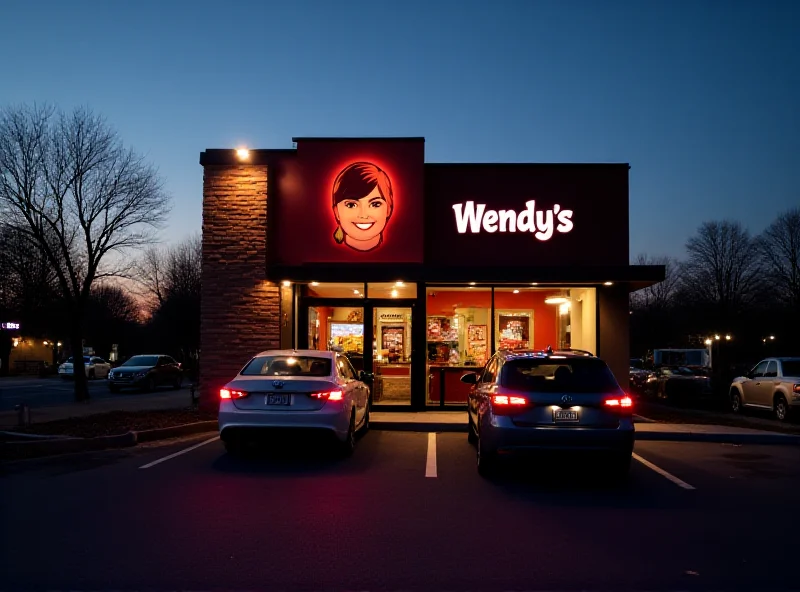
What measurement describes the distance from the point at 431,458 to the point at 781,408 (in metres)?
11.4

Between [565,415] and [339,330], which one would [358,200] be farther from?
[565,415]

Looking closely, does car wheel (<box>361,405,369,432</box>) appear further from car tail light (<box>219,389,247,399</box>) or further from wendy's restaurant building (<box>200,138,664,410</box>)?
wendy's restaurant building (<box>200,138,664,410</box>)

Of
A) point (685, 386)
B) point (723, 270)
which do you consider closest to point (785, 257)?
point (723, 270)

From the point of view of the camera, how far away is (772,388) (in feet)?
60.8

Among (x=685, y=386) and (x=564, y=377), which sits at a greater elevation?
(x=564, y=377)

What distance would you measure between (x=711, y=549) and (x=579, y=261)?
38.1ft

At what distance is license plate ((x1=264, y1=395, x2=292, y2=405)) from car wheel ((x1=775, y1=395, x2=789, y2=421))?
1336cm

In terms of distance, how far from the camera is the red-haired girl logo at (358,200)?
17375mm

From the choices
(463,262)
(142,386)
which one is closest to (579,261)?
(463,262)

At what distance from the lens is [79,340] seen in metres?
22.4

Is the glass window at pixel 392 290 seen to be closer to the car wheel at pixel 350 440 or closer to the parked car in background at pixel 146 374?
the car wheel at pixel 350 440

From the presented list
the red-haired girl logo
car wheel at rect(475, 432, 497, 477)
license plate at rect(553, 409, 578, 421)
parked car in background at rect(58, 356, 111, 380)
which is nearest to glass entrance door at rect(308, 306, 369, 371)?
the red-haired girl logo

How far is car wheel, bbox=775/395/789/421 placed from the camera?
1783 centimetres

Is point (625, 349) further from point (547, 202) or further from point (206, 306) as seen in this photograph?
point (206, 306)
